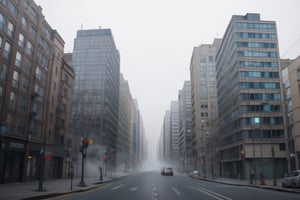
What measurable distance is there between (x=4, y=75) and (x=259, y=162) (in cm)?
4881

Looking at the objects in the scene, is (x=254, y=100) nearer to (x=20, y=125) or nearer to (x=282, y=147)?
(x=282, y=147)

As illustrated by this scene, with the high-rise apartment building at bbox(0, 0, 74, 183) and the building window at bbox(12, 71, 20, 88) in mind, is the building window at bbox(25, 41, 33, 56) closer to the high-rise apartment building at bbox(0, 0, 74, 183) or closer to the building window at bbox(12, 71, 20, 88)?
the high-rise apartment building at bbox(0, 0, 74, 183)

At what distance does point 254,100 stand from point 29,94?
4442 centimetres

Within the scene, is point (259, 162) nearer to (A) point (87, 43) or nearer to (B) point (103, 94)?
(B) point (103, 94)

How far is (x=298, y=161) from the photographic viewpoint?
56594 mm

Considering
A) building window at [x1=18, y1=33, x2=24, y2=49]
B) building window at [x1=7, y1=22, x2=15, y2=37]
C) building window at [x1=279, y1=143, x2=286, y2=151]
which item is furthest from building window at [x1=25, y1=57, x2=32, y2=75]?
building window at [x1=279, y1=143, x2=286, y2=151]

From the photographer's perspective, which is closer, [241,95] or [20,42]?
[20,42]

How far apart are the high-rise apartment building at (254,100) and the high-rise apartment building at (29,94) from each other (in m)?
35.5

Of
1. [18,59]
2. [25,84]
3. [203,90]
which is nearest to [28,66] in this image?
[25,84]

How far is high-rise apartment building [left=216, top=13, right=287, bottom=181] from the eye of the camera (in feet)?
198

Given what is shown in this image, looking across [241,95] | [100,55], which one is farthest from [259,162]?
[100,55]

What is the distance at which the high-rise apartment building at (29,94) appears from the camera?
111 ft

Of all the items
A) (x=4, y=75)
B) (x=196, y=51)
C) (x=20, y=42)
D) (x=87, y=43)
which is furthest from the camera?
(x=196, y=51)

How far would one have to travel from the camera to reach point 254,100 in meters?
63.0
